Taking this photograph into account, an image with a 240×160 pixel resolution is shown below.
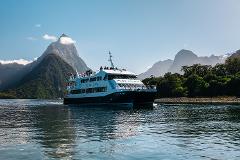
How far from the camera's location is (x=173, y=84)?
153750 mm

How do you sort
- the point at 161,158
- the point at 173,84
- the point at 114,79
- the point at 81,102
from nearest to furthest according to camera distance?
the point at 161,158 < the point at 114,79 < the point at 81,102 < the point at 173,84

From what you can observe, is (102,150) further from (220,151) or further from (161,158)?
(220,151)

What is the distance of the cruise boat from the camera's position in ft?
245

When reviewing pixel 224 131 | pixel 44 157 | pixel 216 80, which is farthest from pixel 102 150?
pixel 216 80

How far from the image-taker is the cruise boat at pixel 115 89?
74750 millimetres

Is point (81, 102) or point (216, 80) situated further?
point (216, 80)

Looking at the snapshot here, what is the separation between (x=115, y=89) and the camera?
2982 inches

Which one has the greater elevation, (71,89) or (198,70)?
(198,70)

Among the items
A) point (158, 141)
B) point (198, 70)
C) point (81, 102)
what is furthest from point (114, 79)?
point (198, 70)

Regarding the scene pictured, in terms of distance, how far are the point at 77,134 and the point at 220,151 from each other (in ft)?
44.4

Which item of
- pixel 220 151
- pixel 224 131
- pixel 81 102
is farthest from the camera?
pixel 81 102

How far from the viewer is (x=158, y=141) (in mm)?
27328

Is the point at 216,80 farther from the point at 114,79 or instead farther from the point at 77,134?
the point at 77,134

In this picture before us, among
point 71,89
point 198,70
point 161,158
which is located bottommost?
point 161,158
